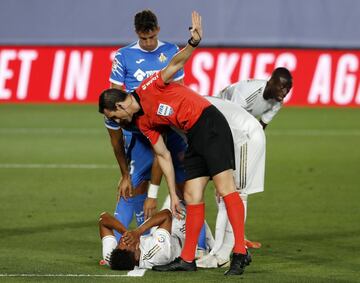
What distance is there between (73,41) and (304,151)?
28.6 feet

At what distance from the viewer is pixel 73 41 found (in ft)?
81.3

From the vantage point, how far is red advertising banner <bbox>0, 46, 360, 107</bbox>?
23.3 metres

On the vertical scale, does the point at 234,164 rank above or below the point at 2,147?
above

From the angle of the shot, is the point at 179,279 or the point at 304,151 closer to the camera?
the point at 179,279

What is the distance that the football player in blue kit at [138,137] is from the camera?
31.7 ft

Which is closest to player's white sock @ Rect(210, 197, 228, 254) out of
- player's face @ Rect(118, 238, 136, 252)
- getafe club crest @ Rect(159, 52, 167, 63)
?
player's face @ Rect(118, 238, 136, 252)

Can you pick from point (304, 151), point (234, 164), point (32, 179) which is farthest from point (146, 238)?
point (304, 151)

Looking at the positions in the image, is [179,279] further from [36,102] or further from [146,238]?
[36,102]

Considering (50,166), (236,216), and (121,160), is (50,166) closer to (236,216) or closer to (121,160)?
(121,160)

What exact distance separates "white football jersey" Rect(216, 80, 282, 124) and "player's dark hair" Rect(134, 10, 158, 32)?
1.22 meters

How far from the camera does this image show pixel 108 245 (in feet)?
30.0

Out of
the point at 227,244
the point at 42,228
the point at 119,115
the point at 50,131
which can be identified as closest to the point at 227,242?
the point at 227,244

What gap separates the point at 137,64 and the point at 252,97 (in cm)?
118

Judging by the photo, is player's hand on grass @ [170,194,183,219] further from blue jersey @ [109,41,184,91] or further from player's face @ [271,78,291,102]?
player's face @ [271,78,291,102]
